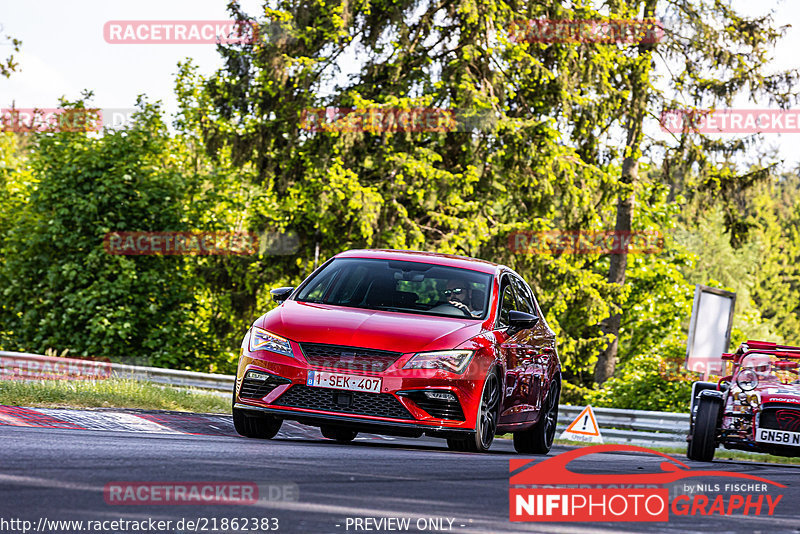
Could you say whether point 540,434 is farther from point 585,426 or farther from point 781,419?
point 585,426

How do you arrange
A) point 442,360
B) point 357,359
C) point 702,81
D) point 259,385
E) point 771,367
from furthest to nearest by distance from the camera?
point 702,81 < point 771,367 < point 259,385 < point 442,360 < point 357,359

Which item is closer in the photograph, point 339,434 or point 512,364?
point 512,364

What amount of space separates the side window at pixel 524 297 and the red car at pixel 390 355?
0.89 meters

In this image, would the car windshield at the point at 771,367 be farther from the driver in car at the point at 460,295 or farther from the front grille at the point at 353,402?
the front grille at the point at 353,402

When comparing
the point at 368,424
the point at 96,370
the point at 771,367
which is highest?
the point at 771,367

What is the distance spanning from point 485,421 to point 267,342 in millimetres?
1970

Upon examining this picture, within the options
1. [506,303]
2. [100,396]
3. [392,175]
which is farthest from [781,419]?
[392,175]

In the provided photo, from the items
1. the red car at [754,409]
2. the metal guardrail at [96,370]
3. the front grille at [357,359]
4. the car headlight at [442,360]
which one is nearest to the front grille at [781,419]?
the red car at [754,409]

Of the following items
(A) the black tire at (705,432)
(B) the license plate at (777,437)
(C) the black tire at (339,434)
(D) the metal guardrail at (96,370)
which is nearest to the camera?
(C) the black tire at (339,434)

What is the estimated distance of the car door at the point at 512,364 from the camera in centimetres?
988

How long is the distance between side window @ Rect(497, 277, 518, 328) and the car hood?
1.98ft

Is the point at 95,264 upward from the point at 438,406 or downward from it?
downward

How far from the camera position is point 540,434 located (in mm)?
11641

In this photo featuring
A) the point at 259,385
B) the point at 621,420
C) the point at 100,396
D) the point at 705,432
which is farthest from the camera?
the point at 621,420
